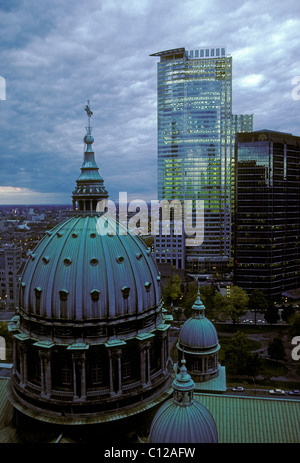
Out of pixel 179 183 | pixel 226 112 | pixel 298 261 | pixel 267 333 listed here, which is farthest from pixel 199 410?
pixel 226 112

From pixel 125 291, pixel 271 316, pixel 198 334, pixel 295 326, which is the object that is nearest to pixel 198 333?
pixel 198 334

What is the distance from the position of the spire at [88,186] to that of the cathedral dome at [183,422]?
27.2m

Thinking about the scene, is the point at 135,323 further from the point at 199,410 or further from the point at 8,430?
the point at 8,430

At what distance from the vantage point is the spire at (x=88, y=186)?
5284 centimetres

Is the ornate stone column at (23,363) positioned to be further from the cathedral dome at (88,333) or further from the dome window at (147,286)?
the dome window at (147,286)

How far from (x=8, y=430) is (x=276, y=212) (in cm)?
12380

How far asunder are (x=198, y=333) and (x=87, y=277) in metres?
26.0

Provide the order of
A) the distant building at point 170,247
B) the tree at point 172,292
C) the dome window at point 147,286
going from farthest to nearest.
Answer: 1. the distant building at point 170,247
2. the tree at point 172,292
3. the dome window at point 147,286

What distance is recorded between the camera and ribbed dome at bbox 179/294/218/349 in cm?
6166

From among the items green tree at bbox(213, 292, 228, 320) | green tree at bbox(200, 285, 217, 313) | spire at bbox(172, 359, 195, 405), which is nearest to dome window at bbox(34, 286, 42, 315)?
spire at bbox(172, 359, 195, 405)

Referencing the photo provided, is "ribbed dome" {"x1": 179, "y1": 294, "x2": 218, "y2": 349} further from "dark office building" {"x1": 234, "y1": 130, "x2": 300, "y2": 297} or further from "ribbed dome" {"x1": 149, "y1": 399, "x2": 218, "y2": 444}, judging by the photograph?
"dark office building" {"x1": 234, "y1": 130, "x2": 300, "y2": 297}

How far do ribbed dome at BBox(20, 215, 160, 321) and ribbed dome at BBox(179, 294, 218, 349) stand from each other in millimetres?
15696

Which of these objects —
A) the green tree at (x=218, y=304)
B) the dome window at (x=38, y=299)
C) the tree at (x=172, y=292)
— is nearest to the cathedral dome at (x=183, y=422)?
the dome window at (x=38, y=299)

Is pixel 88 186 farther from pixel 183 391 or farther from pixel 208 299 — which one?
pixel 208 299
